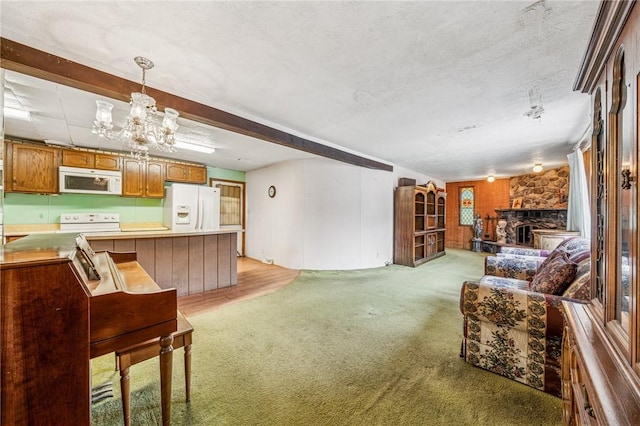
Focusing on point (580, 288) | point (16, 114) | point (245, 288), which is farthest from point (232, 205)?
point (580, 288)

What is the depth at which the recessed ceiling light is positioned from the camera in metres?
2.74

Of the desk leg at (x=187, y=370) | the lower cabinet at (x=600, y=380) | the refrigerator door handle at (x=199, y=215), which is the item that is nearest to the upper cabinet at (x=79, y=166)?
the refrigerator door handle at (x=199, y=215)

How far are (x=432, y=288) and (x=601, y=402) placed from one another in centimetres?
362

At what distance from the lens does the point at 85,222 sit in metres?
4.32

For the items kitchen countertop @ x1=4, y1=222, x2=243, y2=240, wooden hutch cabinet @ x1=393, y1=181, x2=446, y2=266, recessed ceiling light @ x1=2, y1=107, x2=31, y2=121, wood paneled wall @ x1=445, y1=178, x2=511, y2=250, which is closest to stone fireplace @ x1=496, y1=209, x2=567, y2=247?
wood paneled wall @ x1=445, y1=178, x2=511, y2=250

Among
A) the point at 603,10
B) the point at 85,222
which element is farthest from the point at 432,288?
the point at 85,222

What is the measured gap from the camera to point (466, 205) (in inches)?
331

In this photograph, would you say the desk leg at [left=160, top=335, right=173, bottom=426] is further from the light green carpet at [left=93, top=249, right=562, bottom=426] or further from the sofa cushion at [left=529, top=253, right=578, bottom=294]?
the sofa cushion at [left=529, top=253, right=578, bottom=294]

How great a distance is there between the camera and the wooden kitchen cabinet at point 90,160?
4031mm

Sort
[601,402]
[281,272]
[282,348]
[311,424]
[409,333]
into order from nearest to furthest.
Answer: [601,402]
[311,424]
[282,348]
[409,333]
[281,272]

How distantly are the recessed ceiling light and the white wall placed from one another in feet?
12.3

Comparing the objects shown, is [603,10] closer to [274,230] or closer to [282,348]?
[282,348]

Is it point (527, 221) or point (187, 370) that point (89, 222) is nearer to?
point (187, 370)

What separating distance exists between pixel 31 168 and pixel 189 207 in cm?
220
